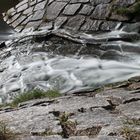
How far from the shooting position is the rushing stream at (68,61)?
8.64 m

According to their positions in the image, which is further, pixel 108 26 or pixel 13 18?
pixel 13 18

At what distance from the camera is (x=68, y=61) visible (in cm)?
981

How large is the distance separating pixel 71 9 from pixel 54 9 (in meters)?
0.65

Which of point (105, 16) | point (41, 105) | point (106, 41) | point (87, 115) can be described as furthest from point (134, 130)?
point (105, 16)

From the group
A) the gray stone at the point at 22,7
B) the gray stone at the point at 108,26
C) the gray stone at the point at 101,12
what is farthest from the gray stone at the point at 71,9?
the gray stone at the point at 22,7

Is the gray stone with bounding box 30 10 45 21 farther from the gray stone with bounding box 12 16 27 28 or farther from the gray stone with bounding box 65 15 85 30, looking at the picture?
the gray stone with bounding box 65 15 85 30

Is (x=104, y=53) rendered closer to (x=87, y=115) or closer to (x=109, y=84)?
(x=109, y=84)

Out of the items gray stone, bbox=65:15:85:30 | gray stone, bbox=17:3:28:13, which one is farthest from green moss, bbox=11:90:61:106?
gray stone, bbox=17:3:28:13

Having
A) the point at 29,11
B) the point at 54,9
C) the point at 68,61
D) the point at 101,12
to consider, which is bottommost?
the point at 68,61

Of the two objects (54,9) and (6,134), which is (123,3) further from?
(6,134)

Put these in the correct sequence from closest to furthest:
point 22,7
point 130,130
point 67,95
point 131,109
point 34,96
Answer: point 130,130, point 131,109, point 67,95, point 34,96, point 22,7

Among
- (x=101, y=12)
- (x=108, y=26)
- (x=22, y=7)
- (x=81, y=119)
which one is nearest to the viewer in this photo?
(x=81, y=119)

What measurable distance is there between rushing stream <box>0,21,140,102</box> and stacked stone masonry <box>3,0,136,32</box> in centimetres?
40

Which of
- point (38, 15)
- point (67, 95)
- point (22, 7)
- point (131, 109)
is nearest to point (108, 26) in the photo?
point (38, 15)
